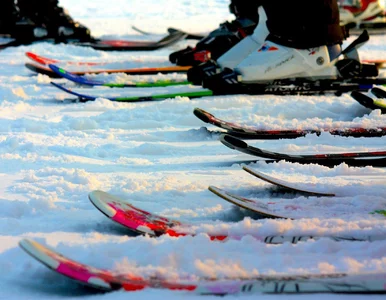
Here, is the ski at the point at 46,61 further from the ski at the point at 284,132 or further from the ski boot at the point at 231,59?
the ski at the point at 284,132

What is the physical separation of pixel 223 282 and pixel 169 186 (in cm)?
107

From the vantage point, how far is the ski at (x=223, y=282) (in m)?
1.58

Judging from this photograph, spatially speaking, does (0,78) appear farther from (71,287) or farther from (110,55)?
(71,287)

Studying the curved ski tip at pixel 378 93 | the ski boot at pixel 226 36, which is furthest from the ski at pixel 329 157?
the ski boot at pixel 226 36

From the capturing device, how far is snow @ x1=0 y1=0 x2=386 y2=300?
179 cm

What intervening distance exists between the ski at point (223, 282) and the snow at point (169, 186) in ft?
0.09

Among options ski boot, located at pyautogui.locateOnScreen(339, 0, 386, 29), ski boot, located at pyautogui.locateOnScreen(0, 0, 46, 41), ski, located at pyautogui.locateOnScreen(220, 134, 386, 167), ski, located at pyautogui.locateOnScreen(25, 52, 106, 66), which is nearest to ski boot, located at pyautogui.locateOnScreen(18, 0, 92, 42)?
ski boot, located at pyautogui.locateOnScreen(0, 0, 46, 41)

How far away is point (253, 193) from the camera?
2594mm

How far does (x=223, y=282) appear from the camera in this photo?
1.62 metres

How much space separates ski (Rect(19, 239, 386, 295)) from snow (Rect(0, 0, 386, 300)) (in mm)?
27

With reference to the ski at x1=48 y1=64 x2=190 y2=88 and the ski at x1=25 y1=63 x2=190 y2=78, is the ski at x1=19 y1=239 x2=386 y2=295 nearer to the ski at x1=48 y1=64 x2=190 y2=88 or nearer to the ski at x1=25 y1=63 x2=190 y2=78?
the ski at x1=48 y1=64 x2=190 y2=88

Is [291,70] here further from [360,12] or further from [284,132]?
[360,12]

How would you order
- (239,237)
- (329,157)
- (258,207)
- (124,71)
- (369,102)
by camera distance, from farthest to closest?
(124,71), (369,102), (329,157), (258,207), (239,237)

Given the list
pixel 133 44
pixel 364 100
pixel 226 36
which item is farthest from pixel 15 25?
pixel 364 100
